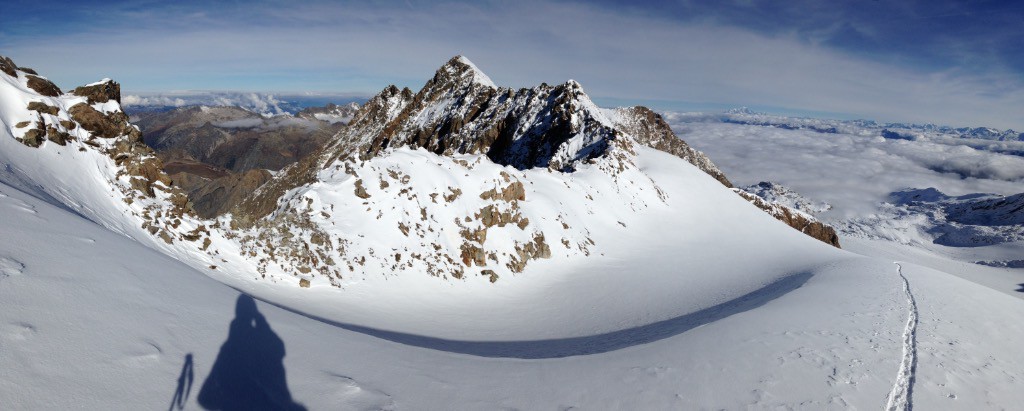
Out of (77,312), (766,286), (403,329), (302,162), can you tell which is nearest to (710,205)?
(766,286)

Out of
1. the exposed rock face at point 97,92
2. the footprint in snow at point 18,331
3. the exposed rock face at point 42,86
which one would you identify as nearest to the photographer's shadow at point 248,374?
the footprint in snow at point 18,331

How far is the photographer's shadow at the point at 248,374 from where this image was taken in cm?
658

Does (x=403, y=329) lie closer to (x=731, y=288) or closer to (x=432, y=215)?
(x=432, y=215)

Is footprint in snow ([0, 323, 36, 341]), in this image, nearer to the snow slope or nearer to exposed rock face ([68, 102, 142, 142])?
the snow slope

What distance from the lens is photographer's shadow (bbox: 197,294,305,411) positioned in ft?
21.6

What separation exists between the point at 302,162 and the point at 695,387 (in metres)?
84.9

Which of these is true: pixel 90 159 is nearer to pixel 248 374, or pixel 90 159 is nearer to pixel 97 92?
pixel 97 92

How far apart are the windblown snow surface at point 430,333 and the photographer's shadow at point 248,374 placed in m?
0.04

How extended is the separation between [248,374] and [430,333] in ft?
37.6

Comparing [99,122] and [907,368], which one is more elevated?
[99,122]

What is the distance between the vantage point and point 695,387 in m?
9.68

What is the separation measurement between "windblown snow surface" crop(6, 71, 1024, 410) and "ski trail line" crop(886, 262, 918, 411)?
55mm

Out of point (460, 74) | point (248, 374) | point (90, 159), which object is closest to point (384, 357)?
point (248, 374)

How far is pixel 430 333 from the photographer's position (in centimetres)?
1839
